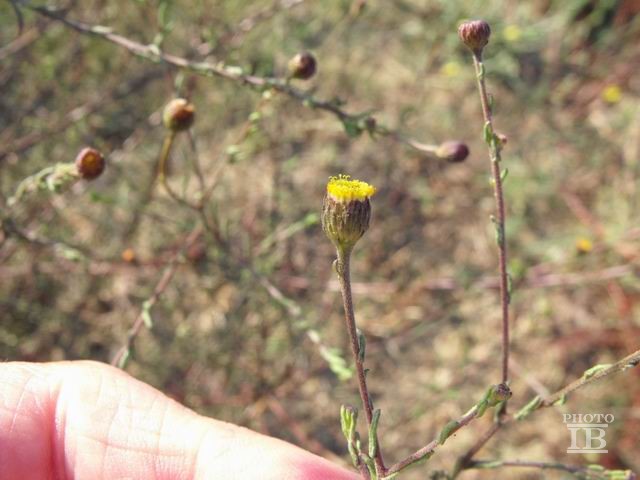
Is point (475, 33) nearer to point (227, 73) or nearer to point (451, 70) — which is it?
point (227, 73)

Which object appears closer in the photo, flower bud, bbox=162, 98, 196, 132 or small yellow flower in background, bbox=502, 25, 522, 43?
flower bud, bbox=162, 98, 196, 132

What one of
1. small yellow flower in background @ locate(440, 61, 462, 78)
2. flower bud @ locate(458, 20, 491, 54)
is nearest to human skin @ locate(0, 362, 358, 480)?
flower bud @ locate(458, 20, 491, 54)

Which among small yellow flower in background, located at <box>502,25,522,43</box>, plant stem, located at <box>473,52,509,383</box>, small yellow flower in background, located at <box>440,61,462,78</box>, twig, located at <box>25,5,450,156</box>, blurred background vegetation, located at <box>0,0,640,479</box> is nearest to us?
plant stem, located at <box>473,52,509,383</box>

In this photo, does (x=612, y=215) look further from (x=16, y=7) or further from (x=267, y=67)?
(x=16, y=7)

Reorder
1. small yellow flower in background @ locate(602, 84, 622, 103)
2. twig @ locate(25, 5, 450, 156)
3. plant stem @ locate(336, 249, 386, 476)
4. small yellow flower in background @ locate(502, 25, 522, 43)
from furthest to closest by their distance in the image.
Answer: small yellow flower in background @ locate(602, 84, 622, 103)
small yellow flower in background @ locate(502, 25, 522, 43)
twig @ locate(25, 5, 450, 156)
plant stem @ locate(336, 249, 386, 476)

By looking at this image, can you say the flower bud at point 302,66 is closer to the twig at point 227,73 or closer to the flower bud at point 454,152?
the twig at point 227,73

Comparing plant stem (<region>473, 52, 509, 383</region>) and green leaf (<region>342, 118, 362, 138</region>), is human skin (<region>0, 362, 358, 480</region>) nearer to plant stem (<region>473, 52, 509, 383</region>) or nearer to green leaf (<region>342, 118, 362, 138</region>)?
plant stem (<region>473, 52, 509, 383</region>)

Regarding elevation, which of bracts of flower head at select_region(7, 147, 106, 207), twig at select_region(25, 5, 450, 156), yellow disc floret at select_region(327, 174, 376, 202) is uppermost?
twig at select_region(25, 5, 450, 156)
